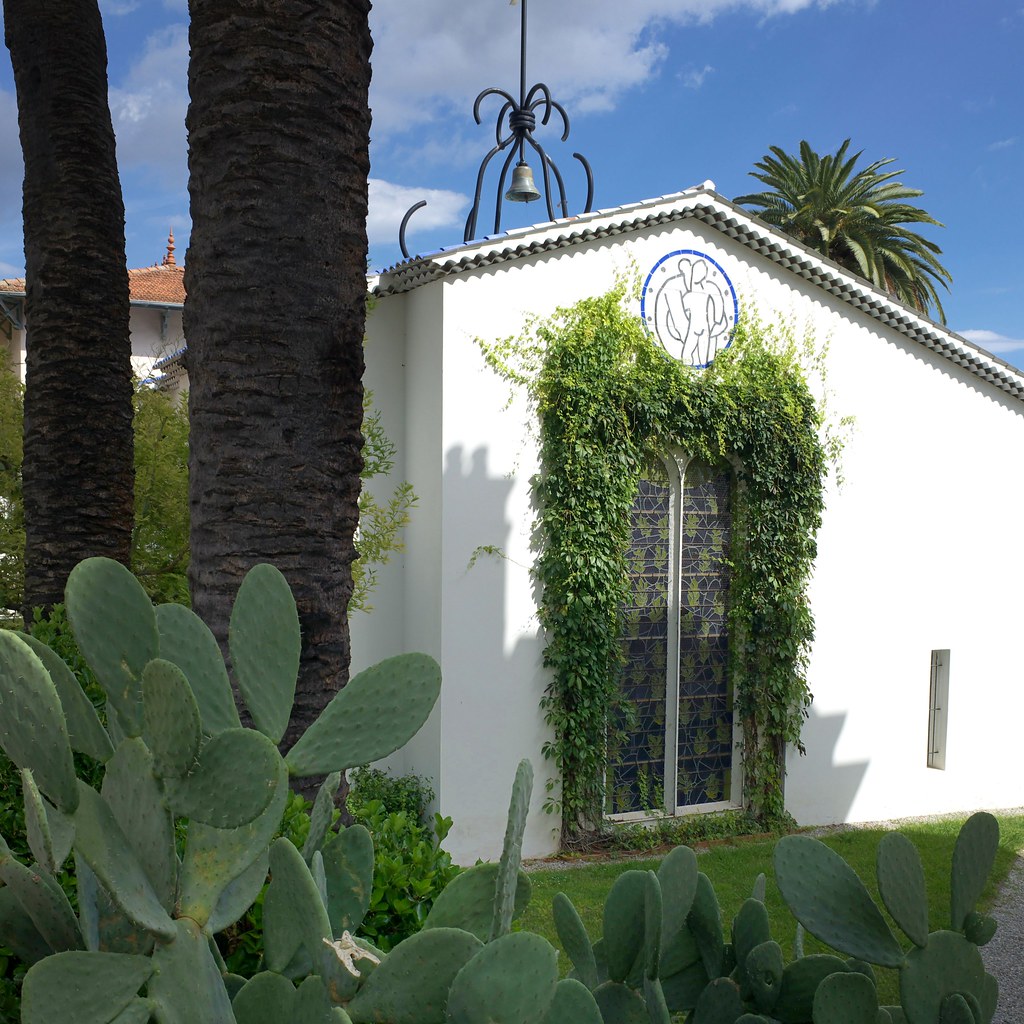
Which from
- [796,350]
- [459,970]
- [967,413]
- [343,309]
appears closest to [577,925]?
[459,970]

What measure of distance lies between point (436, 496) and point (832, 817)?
19.1 feet

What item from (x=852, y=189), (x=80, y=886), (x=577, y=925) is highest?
(x=852, y=189)

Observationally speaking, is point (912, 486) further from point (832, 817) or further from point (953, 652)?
point (832, 817)

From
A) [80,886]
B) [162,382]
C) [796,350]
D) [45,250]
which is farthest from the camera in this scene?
[162,382]

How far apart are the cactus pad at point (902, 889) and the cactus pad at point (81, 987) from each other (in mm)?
1134

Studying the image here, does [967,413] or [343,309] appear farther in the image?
[967,413]

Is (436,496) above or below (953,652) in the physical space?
above

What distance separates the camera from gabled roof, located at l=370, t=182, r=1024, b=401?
845 centimetres

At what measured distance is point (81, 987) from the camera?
1.11 metres

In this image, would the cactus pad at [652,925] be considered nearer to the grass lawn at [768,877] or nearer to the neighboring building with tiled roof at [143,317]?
the grass lawn at [768,877]

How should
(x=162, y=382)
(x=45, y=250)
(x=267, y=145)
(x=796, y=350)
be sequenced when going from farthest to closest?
(x=162, y=382), (x=796, y=350), (x=45, y=250), (x=267, y=145)

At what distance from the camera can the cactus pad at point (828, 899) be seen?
63.0 inches

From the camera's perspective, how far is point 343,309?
3.23 meters

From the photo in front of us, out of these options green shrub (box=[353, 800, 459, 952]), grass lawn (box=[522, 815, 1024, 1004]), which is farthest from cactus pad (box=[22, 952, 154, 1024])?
grass lawn (box=[522, 815, 1024, 1004])
